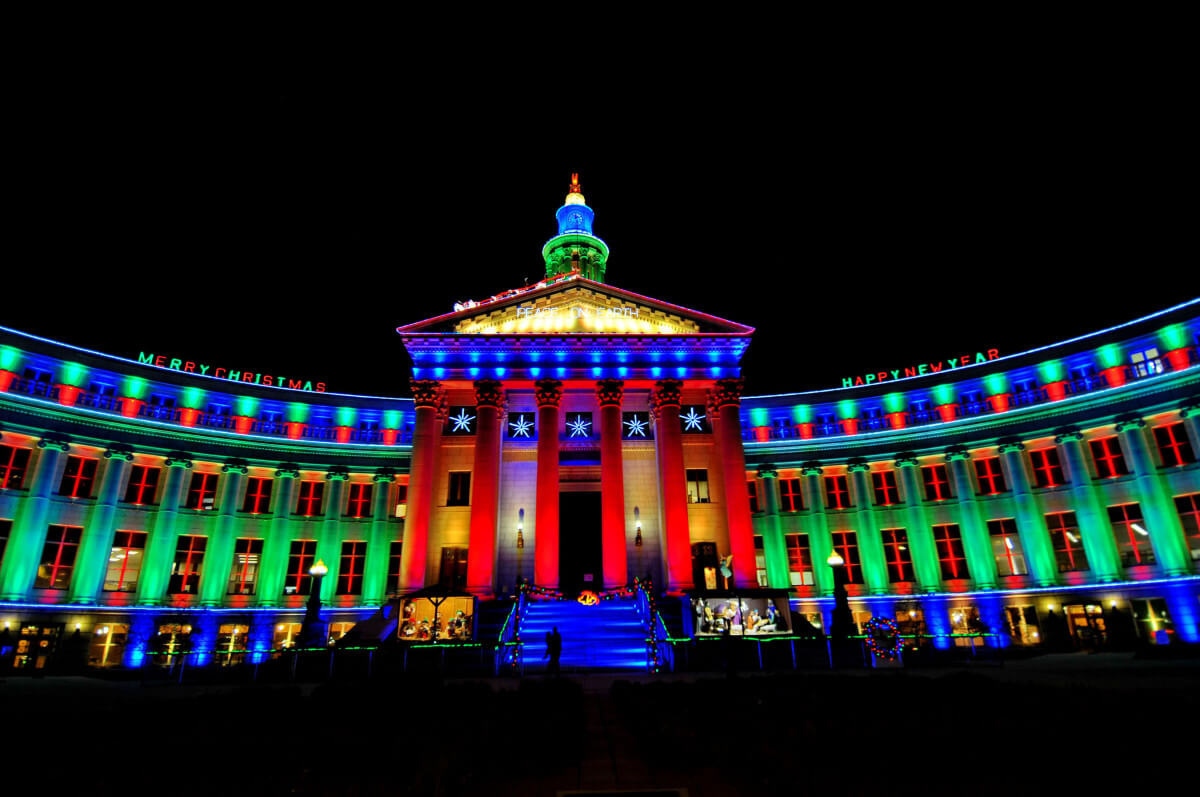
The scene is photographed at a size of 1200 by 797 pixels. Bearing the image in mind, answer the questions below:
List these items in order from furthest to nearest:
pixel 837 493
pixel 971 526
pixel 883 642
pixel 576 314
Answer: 1. pixel 837 493
2. pixel 576 314
3. pixel 971 526
4. pixel 883 642

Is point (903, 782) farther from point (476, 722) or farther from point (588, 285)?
point (588, 285)

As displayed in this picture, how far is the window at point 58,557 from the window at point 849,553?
4529cm

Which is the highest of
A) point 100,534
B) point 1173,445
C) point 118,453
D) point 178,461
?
point 118,453

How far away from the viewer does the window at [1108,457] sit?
35656 mm

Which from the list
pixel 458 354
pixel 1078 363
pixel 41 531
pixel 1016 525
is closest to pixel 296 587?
pixel 41 531

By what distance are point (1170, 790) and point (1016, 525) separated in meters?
37.3

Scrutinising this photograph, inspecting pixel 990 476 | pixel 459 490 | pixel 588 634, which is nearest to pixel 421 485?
pixel 459 490

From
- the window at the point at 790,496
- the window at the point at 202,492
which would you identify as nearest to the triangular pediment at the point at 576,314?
the window at the point at 790,496

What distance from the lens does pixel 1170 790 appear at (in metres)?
6.21

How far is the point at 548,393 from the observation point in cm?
3653

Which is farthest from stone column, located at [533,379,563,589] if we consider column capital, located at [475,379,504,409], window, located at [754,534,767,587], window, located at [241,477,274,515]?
window, located at [241,477,274,515]

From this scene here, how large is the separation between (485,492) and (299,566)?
1503 cm

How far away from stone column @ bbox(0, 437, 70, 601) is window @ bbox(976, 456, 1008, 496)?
53474 millimetres

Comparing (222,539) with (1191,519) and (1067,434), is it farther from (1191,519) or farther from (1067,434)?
(1191,519)
